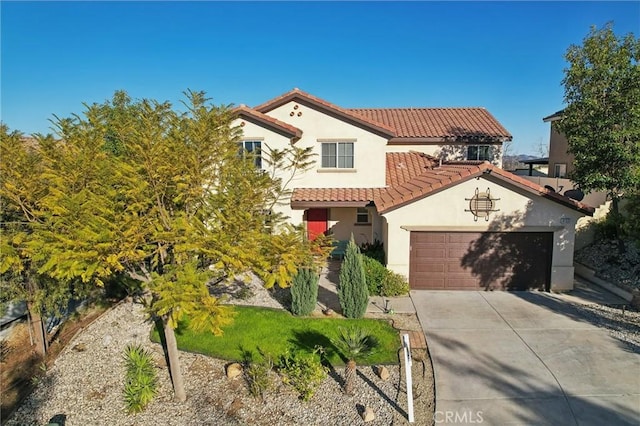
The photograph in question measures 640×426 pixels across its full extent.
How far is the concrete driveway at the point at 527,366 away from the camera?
7480 millimetres

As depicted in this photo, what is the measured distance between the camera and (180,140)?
7.68 metres

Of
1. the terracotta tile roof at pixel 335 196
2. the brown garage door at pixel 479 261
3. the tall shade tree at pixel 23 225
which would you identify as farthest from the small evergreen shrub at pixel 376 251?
the tall shade tree at pixel 23 225

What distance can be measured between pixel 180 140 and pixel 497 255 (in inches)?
463

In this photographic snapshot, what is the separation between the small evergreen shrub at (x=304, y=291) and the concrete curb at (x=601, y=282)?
1028 cm

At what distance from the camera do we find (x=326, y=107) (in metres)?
17.2

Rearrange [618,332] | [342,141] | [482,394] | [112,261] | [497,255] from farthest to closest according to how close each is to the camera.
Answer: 1. [342,141]
2. [497,255]
3. [618,332]
4. [482,394]
5. [112,261]

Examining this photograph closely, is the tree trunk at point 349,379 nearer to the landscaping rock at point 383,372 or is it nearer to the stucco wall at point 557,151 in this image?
the landscaping rock at point 383,372

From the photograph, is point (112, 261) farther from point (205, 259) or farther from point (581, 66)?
point (581, 66)

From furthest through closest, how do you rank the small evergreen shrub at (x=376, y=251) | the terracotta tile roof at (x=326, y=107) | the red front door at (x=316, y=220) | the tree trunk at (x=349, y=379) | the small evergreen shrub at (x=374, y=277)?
the red front door at (x=316, y=220), the terracotta tile roof at (x=326, y=107), the small evergreen shrub at (x=376, y=251), the small evergreen shrub at (x=374, y=277), the tree trunk at (x=349, y=379)

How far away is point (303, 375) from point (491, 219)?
917 centimetres

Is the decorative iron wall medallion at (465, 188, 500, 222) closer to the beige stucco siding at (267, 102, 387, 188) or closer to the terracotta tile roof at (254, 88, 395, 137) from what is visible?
the beige stucco siding at (267, 102, 387, 188)

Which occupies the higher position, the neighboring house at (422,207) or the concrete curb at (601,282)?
the neighboring house at (422,207)

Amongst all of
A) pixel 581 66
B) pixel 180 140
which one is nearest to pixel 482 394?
pixel 180 140

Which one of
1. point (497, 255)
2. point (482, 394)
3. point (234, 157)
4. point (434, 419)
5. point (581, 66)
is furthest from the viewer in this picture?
point (497, 255)
